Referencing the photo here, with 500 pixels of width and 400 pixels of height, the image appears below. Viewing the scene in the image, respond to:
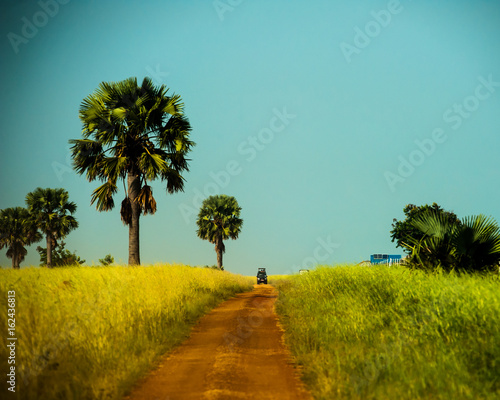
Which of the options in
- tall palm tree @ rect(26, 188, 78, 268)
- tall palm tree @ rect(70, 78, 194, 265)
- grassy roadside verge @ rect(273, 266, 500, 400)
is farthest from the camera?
tall palm tree @ rect(26, 188, 78, 268)

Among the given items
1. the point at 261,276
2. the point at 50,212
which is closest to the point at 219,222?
the point at 261,276

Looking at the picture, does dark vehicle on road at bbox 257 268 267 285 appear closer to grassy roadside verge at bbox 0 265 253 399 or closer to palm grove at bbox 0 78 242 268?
palm grove at bbox 0 78 242 268

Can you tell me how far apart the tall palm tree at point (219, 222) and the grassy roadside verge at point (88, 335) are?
150 ft

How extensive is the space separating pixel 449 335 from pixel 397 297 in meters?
3.21

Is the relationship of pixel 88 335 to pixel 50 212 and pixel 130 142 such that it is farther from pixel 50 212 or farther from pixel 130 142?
pixel 50 212

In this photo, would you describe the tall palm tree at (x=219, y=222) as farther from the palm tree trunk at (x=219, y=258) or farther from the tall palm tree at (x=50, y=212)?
the tall palm tree at (x=50, y=212)

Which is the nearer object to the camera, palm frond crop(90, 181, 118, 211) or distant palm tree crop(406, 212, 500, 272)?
distant palm tree crop(406, 212, 500, 272)

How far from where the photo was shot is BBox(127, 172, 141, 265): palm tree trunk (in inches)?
947

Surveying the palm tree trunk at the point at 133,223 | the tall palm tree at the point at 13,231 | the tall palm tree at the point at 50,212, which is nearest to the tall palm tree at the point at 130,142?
the palm tree trunk at the point at 133,223

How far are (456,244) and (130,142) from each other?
17.9 meters

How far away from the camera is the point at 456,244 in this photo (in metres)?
13.4

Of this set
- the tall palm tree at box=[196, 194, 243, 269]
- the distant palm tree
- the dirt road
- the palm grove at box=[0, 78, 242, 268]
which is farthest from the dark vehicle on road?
the dirt road

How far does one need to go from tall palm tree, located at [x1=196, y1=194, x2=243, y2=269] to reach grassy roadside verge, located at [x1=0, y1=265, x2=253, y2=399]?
45594 mm

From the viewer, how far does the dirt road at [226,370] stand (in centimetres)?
646
